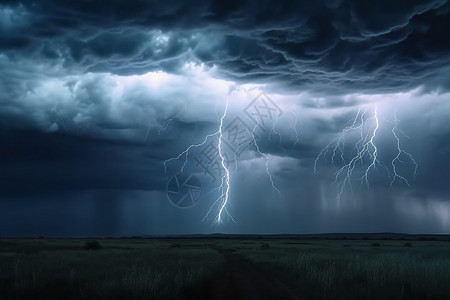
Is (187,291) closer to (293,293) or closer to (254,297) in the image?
(254,297)

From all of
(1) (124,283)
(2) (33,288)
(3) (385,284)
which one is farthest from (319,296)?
(2) (33,288)

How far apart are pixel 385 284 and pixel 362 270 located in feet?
14.8

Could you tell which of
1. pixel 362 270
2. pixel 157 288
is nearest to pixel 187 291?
pixel 157 288

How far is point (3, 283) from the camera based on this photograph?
12.6 metres

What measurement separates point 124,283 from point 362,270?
10.3m

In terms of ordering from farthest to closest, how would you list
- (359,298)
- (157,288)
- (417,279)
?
(417,279)
(157,288)
(359,298)

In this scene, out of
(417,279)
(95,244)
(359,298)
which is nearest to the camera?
(359,298)

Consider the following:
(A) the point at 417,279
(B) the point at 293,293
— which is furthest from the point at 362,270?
(B) the point at 293,293

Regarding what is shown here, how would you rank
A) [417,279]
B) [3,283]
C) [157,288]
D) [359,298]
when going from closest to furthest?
[359,298]
[157,288]
[3,283]
[417,279]

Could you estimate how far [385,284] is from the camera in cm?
1327

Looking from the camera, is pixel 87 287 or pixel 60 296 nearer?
pixel 60 296

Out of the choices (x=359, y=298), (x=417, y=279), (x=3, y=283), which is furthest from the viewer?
(x=417, y=279)

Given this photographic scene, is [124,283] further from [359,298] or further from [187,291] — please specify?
[359,298]

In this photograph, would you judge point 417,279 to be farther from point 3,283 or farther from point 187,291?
point 3,283
